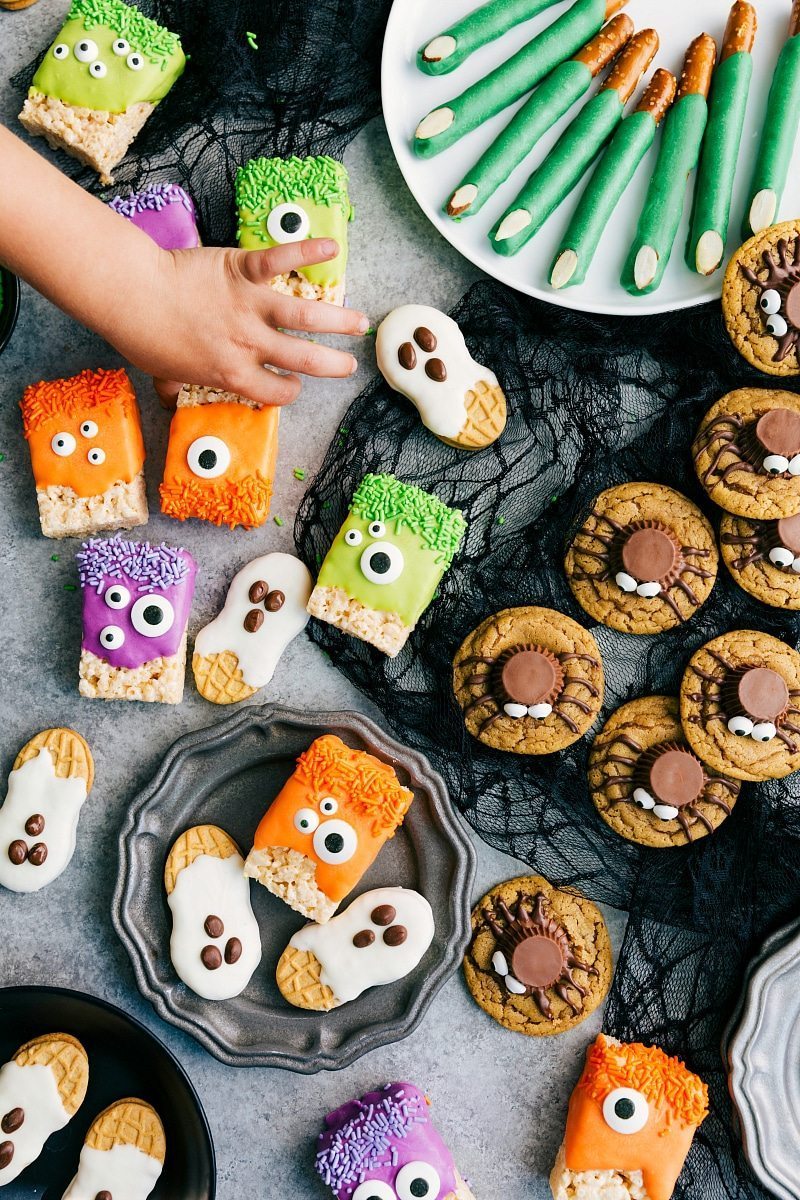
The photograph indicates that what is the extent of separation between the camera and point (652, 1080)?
238cm

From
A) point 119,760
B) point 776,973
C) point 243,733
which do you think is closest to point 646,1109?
point 776,973

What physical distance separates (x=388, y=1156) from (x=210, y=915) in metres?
0.66

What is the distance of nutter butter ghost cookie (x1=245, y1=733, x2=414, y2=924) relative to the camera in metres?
2.30

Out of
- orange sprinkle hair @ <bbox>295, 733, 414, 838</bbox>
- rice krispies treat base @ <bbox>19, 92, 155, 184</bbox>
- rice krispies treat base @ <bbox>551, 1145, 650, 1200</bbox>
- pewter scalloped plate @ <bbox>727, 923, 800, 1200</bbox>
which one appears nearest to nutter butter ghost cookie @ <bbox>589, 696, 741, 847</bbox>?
pewter scalloped plate @ <bbox>727, 923, 800, 1200</bbox>

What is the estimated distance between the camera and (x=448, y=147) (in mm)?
2459

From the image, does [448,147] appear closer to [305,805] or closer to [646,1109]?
[305,805]

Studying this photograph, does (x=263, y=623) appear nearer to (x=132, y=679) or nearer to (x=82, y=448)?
(x=132, y=679)

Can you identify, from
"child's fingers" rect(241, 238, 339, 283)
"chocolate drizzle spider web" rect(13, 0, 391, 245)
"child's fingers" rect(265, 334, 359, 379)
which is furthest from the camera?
"chocolate drizzle spider web" rect(13, 0, 391, 245)

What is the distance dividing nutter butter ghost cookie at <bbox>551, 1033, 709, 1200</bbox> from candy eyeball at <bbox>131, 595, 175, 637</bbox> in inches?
55.2

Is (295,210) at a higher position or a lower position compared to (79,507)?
higher

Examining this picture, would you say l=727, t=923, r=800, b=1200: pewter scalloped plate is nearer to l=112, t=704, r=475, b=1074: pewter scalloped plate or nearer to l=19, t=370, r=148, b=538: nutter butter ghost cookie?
l=112, t=704, r=475, b=1074: pewter scalloped plate

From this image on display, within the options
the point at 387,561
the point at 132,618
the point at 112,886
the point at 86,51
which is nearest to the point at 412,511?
the point at 387,561

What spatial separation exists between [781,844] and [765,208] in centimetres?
145

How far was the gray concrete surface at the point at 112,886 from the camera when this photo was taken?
2.50m
